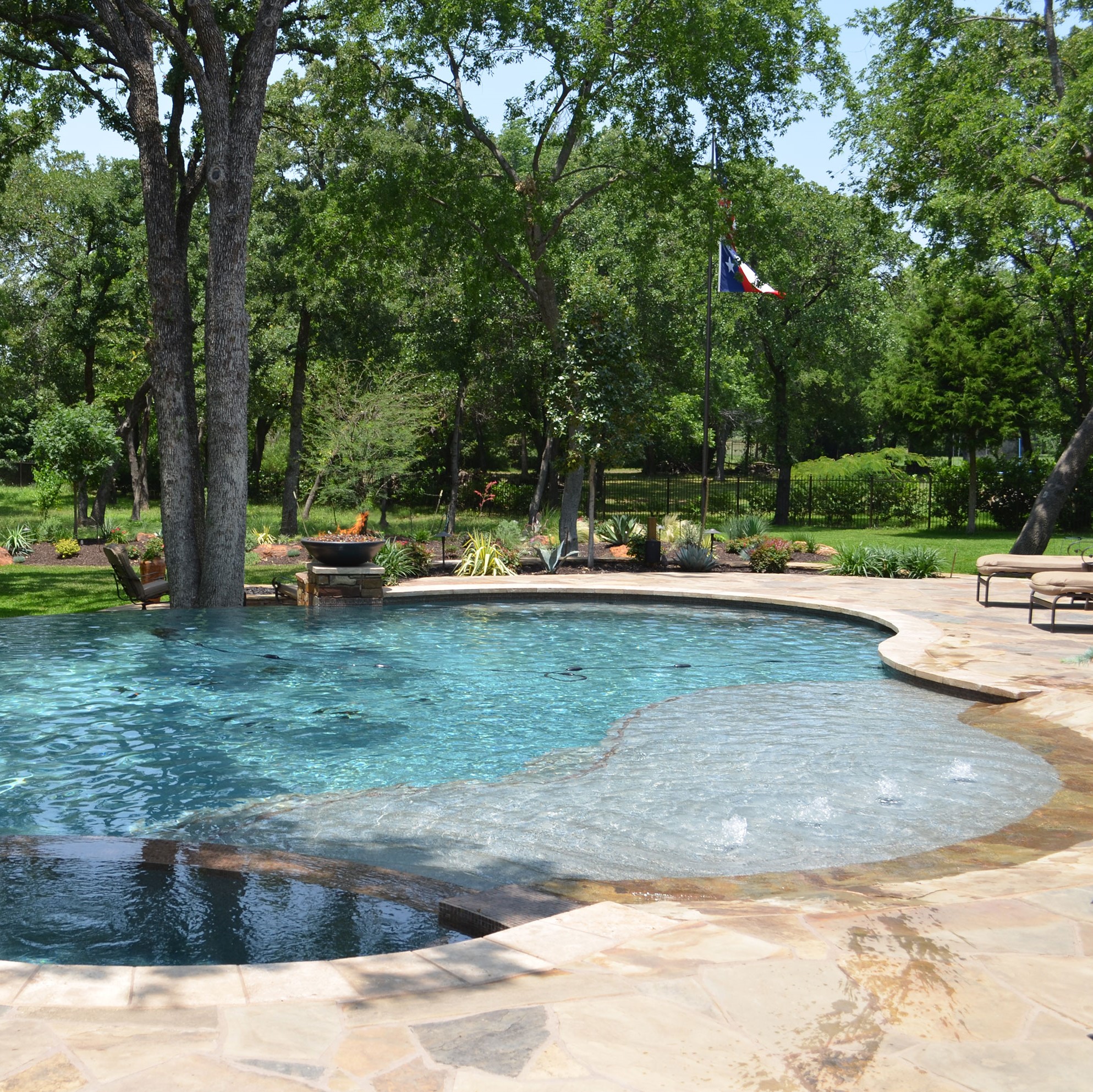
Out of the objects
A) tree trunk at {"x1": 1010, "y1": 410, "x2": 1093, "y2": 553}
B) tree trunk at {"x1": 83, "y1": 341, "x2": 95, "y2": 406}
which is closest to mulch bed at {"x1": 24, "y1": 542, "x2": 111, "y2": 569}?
tree trunk at {"x1": 83, "y1": 341, "x2": 95, "y2": 406}

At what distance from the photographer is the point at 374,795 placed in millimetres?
6703

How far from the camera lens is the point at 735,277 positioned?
19031 millimetres

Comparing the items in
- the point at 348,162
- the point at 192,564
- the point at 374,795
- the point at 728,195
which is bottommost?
the point at 374,795

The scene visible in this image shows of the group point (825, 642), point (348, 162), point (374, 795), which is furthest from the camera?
point (348, 162)

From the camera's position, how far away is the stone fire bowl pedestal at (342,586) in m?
14.0

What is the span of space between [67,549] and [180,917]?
1617 centimetres

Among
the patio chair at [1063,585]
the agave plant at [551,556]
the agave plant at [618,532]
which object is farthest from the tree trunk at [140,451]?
the patio chair at [1063,585]

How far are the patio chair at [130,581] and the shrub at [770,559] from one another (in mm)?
9471

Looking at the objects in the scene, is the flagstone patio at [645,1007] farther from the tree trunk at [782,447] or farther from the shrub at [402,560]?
the tree trunk at [782,447]

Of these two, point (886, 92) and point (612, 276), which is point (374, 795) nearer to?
point (886, 92)

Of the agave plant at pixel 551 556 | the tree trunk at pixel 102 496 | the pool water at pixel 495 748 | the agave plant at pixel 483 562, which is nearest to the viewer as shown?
the pool water at pixel 495 748

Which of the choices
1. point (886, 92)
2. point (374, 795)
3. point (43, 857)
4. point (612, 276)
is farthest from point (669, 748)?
point (612, 276)

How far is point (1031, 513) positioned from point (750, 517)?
17.0ft

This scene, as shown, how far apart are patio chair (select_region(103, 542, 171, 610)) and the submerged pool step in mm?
9574
